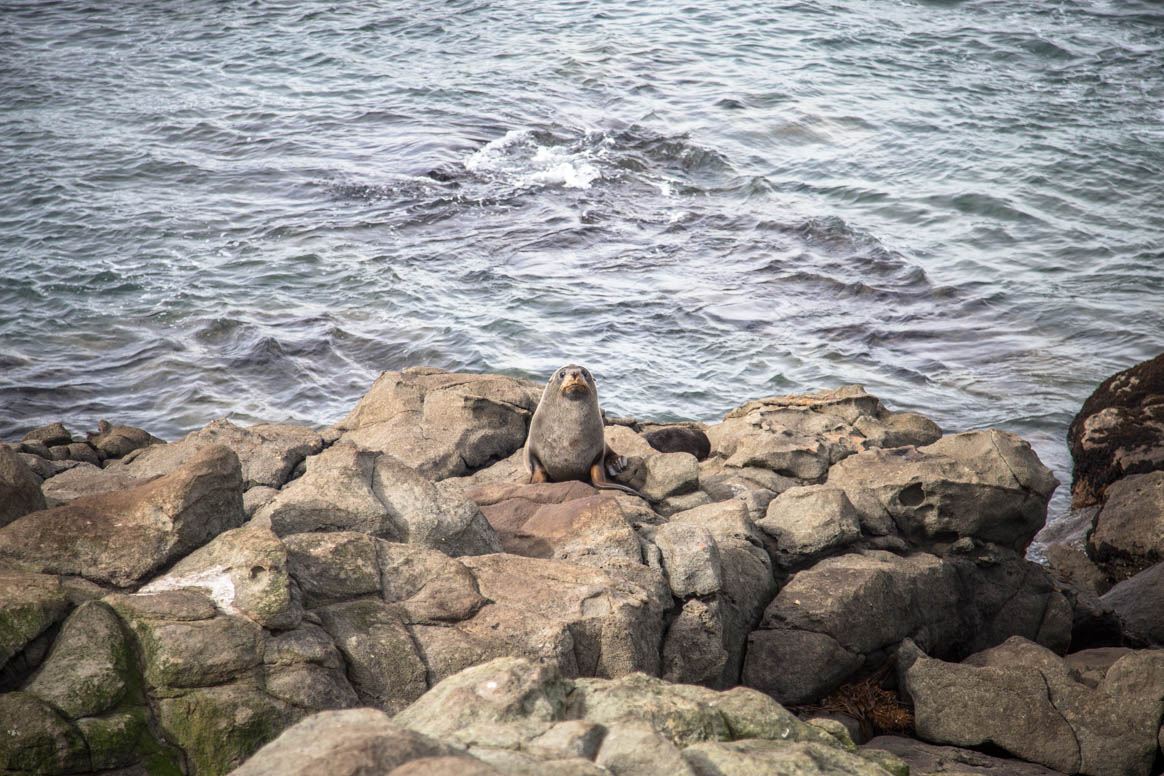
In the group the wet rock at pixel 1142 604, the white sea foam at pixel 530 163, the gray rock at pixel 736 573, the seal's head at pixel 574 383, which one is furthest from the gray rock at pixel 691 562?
the white sea foam at pixel 530 163

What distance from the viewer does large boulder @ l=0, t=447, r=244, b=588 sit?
16.9 ft

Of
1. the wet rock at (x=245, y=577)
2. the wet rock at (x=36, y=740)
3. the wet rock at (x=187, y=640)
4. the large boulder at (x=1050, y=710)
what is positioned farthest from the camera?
the large boulder at (x=1050, y=710)

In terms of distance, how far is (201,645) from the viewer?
455 centimetres

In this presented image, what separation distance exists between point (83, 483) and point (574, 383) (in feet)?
14.2

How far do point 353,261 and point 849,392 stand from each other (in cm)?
977

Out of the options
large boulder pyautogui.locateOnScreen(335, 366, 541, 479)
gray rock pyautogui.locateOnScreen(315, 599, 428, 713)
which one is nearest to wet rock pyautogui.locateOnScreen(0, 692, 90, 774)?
gray rock pyautogui.locateOnScreen(315, 599, 428, 713)

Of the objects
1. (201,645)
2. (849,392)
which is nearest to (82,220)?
(849,392)

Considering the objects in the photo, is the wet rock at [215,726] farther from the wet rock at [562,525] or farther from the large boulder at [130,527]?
the wet rock at [562,525]

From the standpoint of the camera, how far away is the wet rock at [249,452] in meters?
8.73

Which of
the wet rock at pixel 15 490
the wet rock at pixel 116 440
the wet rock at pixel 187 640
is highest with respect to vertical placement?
the wet rock at pixel 15 490

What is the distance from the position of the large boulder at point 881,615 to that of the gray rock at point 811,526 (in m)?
0.16

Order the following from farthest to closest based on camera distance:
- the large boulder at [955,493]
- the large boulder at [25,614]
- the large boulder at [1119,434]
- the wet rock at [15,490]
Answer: the large boulder at [1119,434]
the large boulder at [955,493]
the wet rock at [15,490]
the large boulder at [25,614]

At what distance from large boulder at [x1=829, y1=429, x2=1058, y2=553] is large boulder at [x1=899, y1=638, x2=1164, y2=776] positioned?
1794 millimetres

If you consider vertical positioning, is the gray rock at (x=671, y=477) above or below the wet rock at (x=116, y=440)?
above
